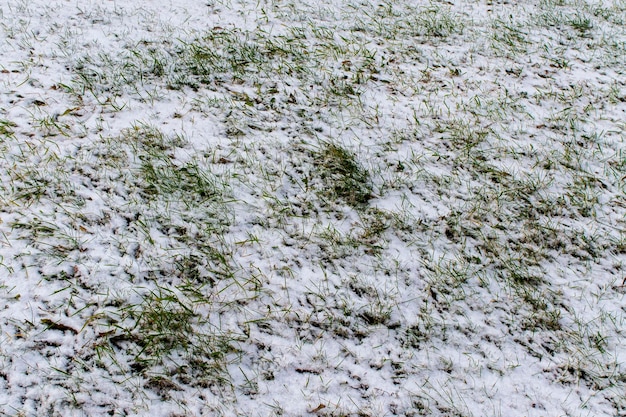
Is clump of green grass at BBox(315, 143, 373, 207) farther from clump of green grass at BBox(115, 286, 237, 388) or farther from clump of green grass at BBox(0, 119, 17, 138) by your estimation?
clump of green grass at BBox(0, 119, 17, 138)

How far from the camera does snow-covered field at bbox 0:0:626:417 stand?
8.29 ft

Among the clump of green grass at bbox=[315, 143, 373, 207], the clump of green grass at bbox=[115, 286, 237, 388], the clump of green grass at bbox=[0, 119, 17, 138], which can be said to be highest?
the clump of green grass at bbox=[0, 119, 17, 138]

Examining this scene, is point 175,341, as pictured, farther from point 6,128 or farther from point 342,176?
point 6,128

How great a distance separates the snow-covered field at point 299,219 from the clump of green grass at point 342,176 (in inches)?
0.7

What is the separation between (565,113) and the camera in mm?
4613

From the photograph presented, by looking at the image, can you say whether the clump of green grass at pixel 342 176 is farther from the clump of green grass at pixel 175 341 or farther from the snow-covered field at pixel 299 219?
the clump of green grass at pixel 175 341

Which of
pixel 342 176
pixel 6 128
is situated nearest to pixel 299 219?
pixel 342 176

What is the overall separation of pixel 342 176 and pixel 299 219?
57 centimetres

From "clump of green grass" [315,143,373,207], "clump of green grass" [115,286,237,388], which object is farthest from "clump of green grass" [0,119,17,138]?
"clump of green grass" [315,143,373,207]

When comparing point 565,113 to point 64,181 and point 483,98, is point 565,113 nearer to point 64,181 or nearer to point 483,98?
point 483,98

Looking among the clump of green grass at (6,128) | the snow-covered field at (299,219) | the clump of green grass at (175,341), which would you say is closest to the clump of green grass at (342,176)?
the snow-covered field at (299,219)

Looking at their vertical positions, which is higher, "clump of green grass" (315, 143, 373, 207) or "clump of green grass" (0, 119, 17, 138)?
"clump of green grass" (0, 119, 17, 138)

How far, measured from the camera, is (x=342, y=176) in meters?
3.71

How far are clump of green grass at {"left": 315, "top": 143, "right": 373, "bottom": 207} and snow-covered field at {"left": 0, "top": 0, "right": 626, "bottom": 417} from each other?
0.02 metres
